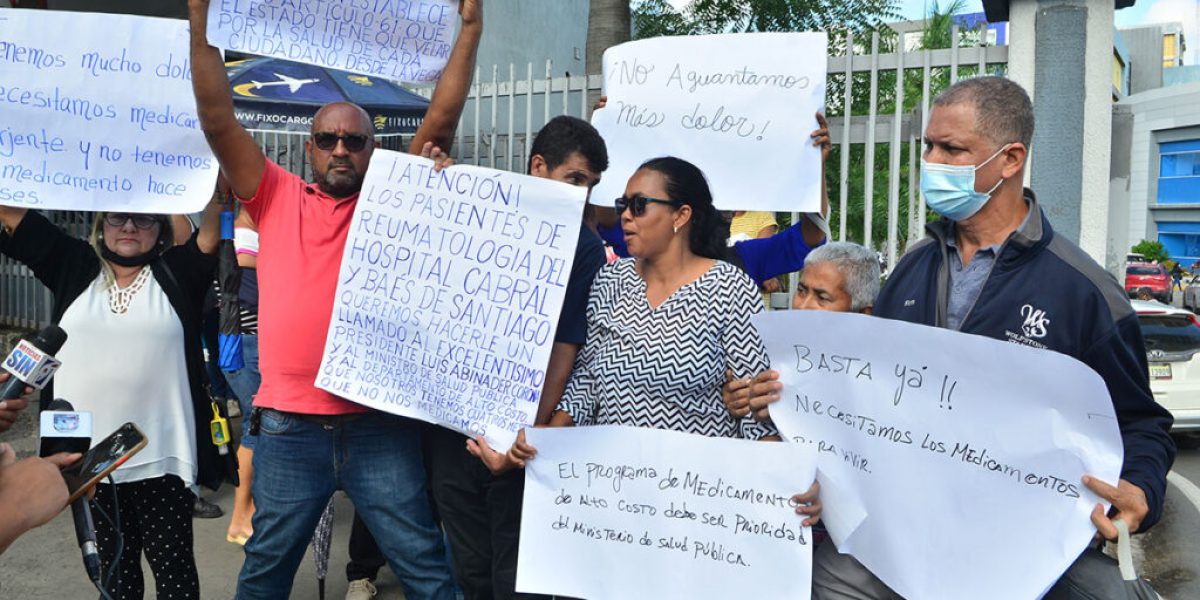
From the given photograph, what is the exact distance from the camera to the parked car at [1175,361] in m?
8.55

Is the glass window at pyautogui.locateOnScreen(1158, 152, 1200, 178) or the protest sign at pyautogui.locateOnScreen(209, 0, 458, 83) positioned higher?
the glass window at pyautogui.locateOnScreen(1158, 152, 1200, 178)

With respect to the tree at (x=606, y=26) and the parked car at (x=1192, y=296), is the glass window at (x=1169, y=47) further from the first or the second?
the tree at (x=606, y=26)

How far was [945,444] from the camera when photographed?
2395 millimetres

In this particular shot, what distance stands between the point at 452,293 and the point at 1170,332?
26.9 ft

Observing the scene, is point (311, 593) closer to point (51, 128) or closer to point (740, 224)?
point (51, 128)

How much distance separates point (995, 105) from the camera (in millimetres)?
2445

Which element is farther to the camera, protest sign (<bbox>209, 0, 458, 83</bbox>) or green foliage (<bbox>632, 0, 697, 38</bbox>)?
green foliage (<bbox>632, 0, 697, 38</bbox>)

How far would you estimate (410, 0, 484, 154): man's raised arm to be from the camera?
3170mm

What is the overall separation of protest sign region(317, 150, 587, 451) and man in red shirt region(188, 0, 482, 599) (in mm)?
123

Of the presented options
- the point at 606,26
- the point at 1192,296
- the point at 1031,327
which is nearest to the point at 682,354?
the point at 1031,327

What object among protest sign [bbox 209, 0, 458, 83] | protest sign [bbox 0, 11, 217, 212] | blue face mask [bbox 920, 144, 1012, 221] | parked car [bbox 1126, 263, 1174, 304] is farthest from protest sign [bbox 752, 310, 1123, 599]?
parked car [bbox 1126, 263, 1174, 304]

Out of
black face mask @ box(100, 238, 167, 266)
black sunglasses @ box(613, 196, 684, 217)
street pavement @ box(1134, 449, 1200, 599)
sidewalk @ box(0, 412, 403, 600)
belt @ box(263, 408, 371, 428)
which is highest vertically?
black sunglasses @ box(613, 196, 684, 217)

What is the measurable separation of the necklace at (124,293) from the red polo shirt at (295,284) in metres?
0.71

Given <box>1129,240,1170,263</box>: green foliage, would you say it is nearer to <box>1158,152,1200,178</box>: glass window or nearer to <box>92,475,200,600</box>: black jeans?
<box>1158,152,1200,178</box>: glass window
